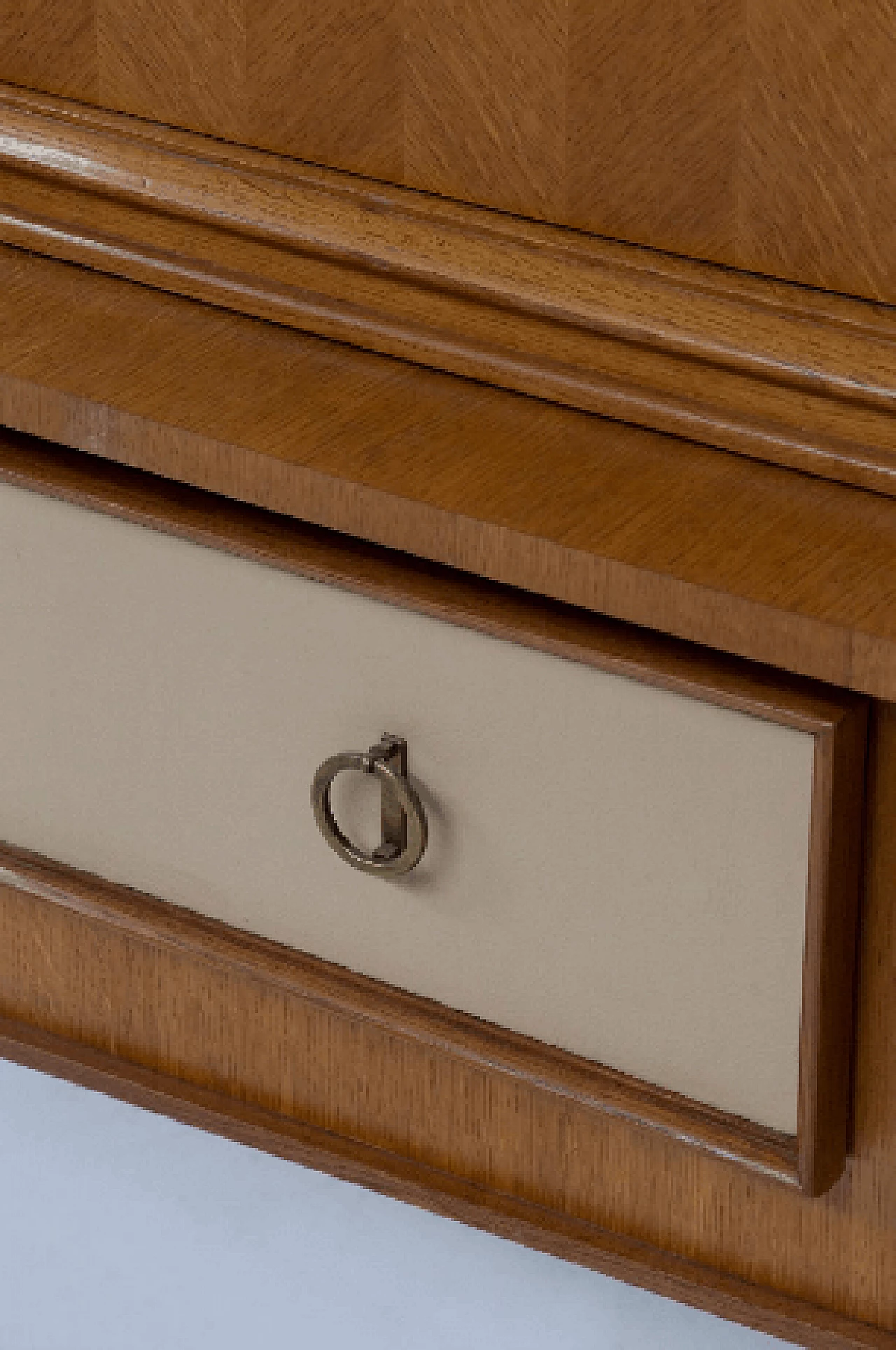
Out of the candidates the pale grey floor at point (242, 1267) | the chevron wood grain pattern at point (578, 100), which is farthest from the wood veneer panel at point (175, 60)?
the pale grey floor at point (242, 1267)

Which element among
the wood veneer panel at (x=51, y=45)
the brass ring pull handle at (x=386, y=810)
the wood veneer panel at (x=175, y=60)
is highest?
the wood veneer panel at (x=51, y=45)

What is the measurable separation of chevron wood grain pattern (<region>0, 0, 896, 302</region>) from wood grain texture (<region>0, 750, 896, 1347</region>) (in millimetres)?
128

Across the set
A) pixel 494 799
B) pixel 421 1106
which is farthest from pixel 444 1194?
pixel 494 799

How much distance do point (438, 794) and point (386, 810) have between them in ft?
0.04

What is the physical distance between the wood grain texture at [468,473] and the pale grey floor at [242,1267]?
0.69 feet

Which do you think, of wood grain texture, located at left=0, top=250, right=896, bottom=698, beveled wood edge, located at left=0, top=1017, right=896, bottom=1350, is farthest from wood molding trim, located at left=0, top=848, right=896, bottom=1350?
wood grain texture, located at left=0, top=250, right=896, bottom=698

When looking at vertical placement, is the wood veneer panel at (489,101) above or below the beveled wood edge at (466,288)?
above

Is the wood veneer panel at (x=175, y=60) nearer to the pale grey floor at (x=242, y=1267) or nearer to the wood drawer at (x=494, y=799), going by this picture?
the wood drawer at (x=494, y=799)

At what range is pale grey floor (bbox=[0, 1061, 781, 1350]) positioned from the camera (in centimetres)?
60

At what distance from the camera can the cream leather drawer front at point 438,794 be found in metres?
0.48

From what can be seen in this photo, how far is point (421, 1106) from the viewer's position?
0.59 metres

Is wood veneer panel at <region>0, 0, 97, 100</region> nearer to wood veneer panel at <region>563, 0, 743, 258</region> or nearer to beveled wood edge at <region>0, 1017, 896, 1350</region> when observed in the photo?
wood veneer panel at <region>563, 0, 743, 258</region>

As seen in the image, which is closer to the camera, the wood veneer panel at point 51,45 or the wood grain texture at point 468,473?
the wood grain texture at point 468,473

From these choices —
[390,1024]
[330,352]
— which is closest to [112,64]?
[330,352]
